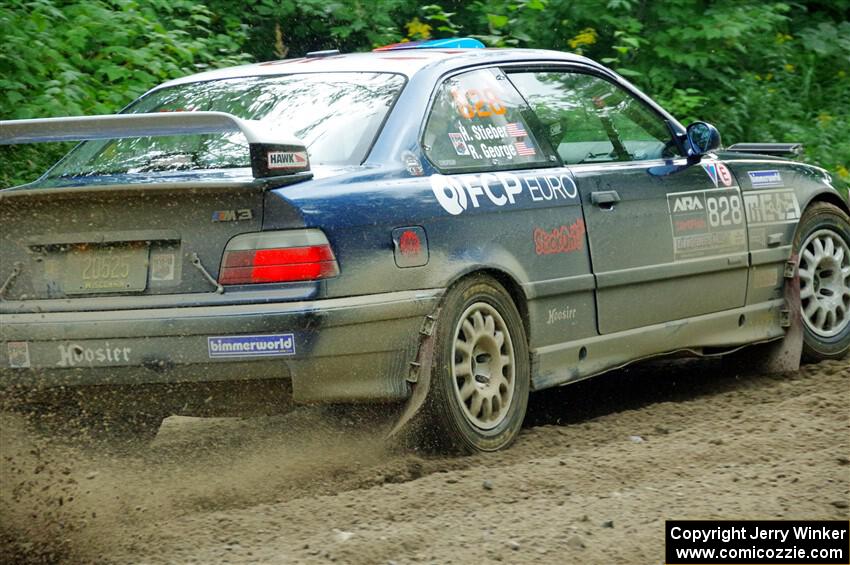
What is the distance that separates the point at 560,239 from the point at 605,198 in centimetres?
38

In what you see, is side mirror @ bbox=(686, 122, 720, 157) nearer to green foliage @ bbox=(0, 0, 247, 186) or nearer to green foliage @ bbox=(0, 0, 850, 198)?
green foliage @ bbox=(0, 0, 247, 186)

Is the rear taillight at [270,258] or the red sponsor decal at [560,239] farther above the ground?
the rear taillight at [270,258]

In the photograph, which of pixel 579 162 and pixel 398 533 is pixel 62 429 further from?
pixel 579 162

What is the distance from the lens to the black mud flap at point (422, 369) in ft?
17.3

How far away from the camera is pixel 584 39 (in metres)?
12.0

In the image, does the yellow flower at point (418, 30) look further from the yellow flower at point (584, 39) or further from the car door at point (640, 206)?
the car door at point (640, 206)

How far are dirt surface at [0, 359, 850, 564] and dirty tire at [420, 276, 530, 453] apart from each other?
4.2 inches

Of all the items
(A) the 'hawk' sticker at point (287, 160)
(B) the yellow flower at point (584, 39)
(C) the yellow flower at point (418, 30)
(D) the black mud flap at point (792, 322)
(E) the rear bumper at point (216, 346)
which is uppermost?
(C) the yellow flower at point (418, 30)

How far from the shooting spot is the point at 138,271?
498 cm

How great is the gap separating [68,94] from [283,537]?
16.6 ft

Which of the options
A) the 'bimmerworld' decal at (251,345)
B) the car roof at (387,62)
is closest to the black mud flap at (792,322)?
the car roof at (387,62)

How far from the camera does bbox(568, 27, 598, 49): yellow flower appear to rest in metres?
12.1

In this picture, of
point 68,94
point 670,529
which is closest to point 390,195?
point 670,529

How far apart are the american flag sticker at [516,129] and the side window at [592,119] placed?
17 cm
